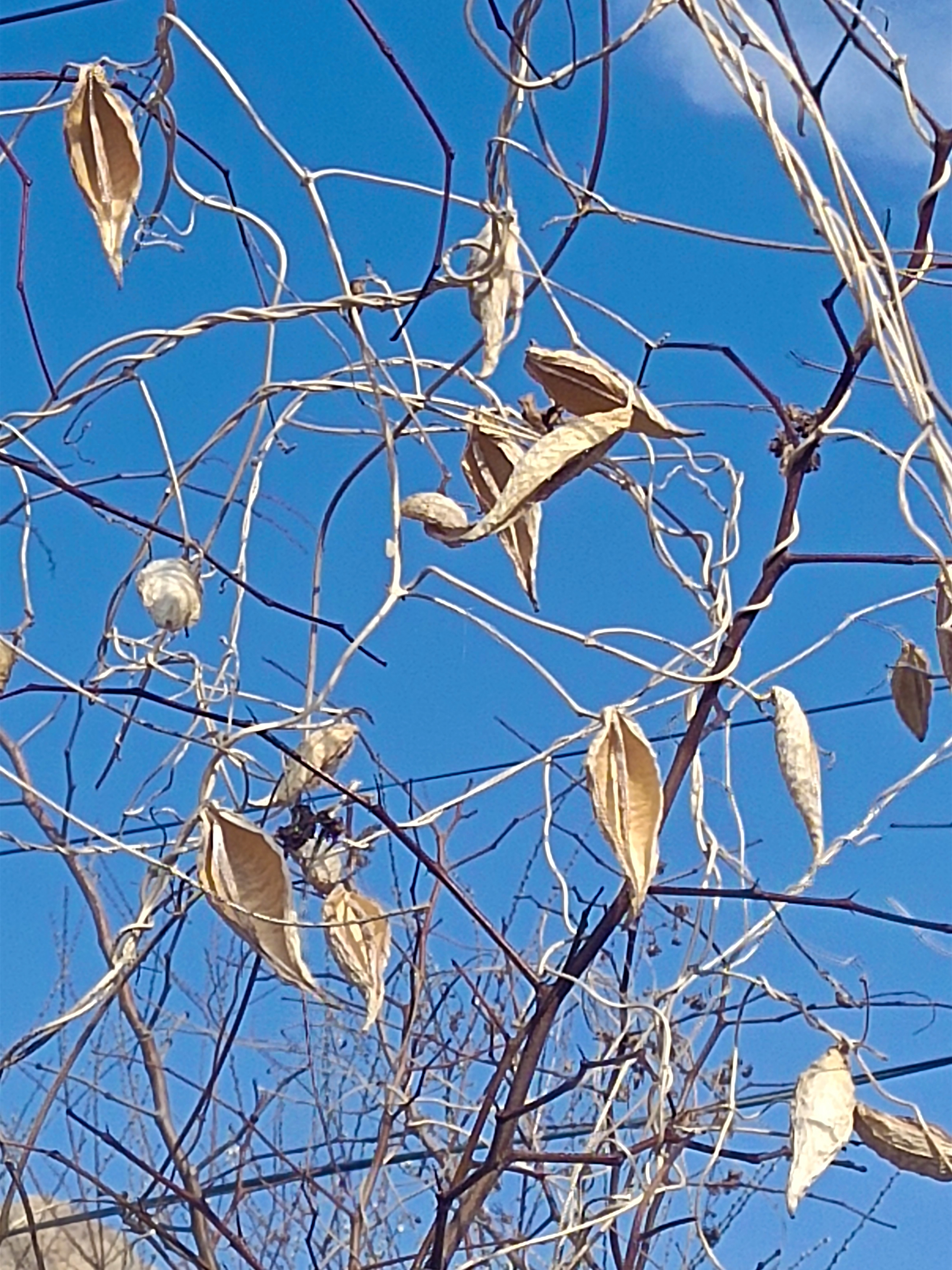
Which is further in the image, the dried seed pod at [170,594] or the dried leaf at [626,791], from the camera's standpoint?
the dried seed pod at [170,594]

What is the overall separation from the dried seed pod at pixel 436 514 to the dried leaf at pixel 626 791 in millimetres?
95

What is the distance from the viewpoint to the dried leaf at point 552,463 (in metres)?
0.55

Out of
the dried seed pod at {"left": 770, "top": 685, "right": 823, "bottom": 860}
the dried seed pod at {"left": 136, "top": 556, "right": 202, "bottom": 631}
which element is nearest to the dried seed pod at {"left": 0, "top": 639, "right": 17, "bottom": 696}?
the dried seed pod at {"left": 136, "top": 556, "right": 202, "bottom": 631}

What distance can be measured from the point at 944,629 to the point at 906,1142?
7.8 inches

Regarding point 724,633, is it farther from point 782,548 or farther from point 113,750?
point 113,750

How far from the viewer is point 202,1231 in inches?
37.8

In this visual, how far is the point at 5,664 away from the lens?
0.68 m

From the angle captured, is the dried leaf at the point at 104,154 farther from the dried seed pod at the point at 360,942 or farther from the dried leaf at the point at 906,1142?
the dried leaf at the point at 906,1142

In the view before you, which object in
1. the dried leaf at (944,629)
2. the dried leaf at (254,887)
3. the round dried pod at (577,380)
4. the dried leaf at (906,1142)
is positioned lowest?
the dried leaf at (906,1142)

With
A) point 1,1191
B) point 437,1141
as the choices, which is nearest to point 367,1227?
point 437,1141

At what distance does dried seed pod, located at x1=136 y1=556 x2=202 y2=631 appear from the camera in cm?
67

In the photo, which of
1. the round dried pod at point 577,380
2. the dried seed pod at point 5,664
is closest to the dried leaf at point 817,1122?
the round dried pod at point 577,380

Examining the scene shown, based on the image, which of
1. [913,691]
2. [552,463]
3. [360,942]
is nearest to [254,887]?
[360,942]

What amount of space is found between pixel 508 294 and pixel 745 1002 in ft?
1.31
